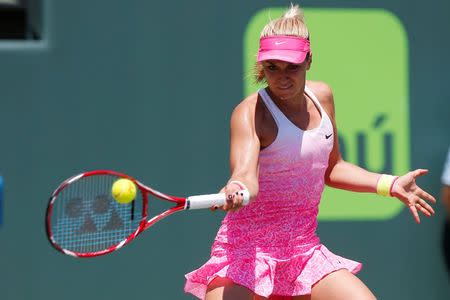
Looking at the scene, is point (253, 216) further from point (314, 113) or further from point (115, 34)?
point (115, 34)

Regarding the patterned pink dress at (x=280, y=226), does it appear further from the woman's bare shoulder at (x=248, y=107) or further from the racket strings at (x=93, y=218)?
the racket strings at (x=93, y=218)

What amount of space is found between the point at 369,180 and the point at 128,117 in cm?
146

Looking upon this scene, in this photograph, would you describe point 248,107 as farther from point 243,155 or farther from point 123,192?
point 123,192

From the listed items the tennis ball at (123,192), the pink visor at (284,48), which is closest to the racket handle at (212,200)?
the tennis ball at (123,192)

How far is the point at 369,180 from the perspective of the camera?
353 cm

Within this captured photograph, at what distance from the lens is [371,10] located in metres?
4.87

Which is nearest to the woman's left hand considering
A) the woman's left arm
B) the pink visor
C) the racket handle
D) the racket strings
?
the woman's left arm

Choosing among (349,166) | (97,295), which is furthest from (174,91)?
(349,166)

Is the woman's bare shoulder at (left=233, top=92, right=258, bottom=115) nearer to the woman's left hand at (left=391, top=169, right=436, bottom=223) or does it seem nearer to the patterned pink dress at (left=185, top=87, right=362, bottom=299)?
the patterned pink dress at (left=185, top=87, right=362, bottom=299)

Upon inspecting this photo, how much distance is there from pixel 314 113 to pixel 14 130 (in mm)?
1643

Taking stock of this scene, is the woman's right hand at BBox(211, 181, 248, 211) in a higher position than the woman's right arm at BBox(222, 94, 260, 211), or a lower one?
lower

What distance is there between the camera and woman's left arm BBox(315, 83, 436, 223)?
3.39 meters

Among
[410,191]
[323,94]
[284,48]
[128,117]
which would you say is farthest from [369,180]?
[128,117]

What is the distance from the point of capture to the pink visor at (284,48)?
3215 millimetres
